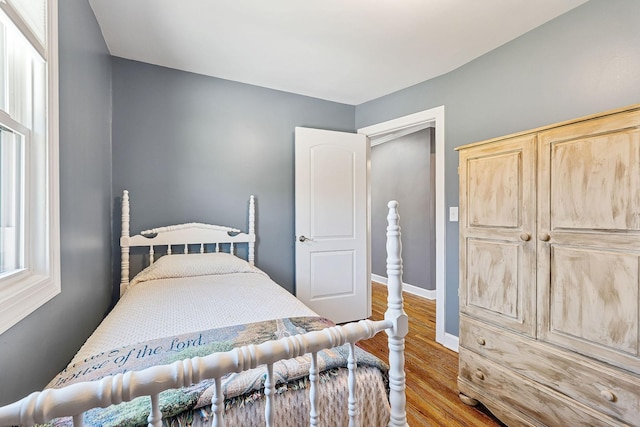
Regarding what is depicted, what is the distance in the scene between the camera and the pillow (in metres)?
2.10

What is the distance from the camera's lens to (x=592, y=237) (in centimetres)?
128

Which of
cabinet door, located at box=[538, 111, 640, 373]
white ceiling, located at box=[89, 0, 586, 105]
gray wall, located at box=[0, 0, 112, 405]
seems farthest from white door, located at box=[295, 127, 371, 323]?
cabinet door, located at box=[538, 111, 640, 373]

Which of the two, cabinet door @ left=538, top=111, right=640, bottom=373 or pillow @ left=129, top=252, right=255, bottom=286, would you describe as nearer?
cabinet door @ left=538, top=111, right=640, bottom=373

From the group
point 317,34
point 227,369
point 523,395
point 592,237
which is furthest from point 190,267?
point 592,237

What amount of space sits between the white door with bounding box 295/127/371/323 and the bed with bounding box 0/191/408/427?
4.06 feet

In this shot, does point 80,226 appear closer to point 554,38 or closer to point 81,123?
point 81,123

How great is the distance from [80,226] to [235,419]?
1.35 metres

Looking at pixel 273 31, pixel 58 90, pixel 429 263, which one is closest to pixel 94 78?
pixel 58 90

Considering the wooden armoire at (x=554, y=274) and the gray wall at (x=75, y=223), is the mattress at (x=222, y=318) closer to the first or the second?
the gray wall at (x=75, y=223)

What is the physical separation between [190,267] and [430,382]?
6.24ft

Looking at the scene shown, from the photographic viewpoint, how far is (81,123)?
156 cm

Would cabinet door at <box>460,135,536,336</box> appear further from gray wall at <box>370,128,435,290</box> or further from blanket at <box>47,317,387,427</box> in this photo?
gray wall at <box>370,128,435,290</box>

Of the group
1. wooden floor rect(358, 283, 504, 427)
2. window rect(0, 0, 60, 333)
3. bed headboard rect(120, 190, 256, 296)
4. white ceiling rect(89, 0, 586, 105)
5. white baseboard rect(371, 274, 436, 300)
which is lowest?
wooden floor rect(358, 283, 504, 427)

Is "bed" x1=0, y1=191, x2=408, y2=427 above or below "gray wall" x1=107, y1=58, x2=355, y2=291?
below
